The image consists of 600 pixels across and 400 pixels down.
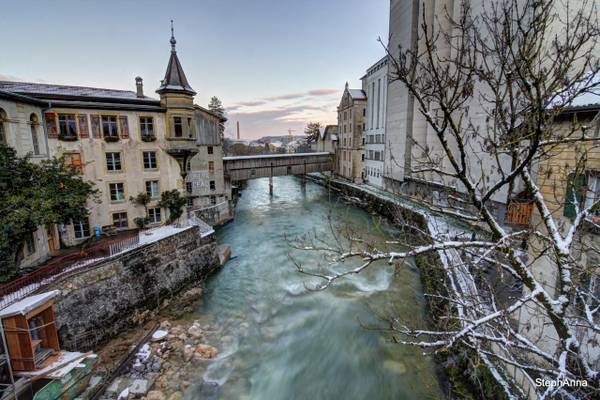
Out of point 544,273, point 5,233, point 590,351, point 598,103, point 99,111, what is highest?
point 99,111

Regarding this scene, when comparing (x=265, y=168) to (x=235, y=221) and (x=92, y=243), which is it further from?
(x=92, y=243)

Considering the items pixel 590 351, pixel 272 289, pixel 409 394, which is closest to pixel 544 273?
pixel 590 351

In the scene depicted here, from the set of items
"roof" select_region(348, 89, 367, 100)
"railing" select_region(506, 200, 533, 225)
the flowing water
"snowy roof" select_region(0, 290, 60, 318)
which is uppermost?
"roof" select_region(348, 89, 367, 100)

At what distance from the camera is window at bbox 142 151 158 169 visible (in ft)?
64.4

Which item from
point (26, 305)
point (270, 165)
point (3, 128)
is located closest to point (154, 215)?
point (3, 128)

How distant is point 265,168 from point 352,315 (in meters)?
26.2

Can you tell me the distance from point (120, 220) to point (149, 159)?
4.25 meters

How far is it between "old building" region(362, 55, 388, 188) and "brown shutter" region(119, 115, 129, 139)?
27.9 metres

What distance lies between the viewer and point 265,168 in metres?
38.0

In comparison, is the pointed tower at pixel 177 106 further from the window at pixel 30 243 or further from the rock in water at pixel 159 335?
the rock in water at pixel 159 335

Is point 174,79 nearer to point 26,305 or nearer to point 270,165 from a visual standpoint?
point 26,305

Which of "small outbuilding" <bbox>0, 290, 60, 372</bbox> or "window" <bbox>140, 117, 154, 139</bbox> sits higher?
"window" <bbox>140, 117, 154, 139</bbox>

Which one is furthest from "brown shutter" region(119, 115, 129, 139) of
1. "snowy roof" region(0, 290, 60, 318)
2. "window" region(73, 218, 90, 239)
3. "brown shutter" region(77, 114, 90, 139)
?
"snowy roof" region(0, 290, 60, 318)

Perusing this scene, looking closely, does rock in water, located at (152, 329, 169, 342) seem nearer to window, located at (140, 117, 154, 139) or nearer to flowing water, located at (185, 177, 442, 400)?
flowing water, located at (185, 177, 442, 400)
